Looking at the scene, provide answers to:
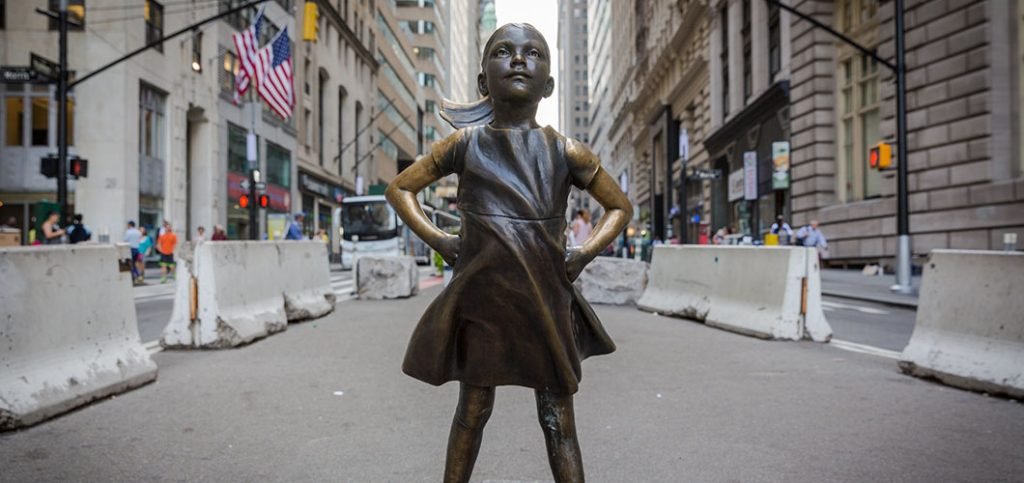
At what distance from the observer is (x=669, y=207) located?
44625 millimetres

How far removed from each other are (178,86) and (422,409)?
1076 inches

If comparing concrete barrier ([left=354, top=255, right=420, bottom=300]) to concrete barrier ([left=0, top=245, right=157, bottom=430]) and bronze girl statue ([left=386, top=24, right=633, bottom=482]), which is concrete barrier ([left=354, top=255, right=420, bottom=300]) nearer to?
concrete barrier ([left=0, top=245, right=157, bottom=430])

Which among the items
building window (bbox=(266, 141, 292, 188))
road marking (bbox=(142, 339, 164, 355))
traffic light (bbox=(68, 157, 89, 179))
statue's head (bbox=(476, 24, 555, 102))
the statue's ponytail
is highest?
building window (bbox=(266, 141, 292, 188))

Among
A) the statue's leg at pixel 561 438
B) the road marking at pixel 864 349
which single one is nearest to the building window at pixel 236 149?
the road marking at pixel 864 349

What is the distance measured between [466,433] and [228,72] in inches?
1338

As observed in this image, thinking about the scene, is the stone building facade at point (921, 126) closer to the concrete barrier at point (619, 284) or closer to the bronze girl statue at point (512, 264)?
the concrete barrier at point (619, 284)

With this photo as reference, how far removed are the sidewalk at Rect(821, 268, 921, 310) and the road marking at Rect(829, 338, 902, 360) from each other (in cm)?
364

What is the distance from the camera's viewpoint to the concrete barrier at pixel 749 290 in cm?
827

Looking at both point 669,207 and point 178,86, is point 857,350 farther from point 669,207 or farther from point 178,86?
point 669,207

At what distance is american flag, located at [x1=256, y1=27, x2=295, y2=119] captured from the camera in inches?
965

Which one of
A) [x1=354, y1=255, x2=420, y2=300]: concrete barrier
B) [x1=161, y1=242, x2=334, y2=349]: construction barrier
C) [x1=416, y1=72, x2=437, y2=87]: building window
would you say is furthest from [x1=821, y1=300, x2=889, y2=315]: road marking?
[x1=416, y1=72, x2=437, y2=87]: building window

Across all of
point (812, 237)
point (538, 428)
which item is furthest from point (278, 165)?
point (538, 428)

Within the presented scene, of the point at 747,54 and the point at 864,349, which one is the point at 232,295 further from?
the point at 747,54

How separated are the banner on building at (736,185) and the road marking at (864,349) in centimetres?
2249
